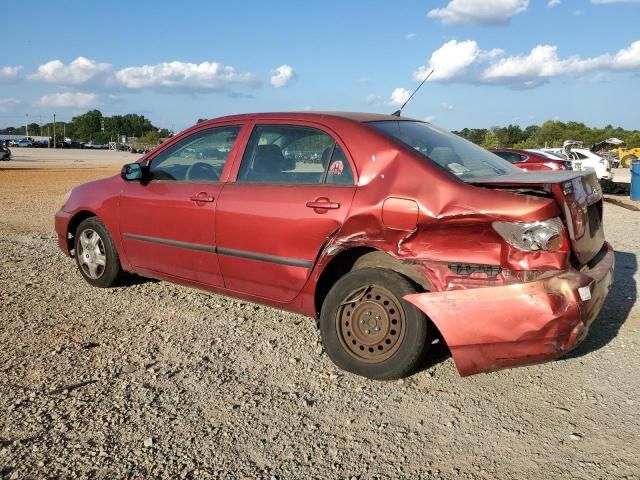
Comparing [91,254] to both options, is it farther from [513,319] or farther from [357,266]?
[513,319]

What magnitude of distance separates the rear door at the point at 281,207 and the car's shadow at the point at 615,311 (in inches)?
77.0

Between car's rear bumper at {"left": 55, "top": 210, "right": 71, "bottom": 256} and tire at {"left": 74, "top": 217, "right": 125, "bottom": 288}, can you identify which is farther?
car's rear bumper at {"left": 55, "top": 210, "right": 71, "bottom": 256}

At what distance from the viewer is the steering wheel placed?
15.2 ft

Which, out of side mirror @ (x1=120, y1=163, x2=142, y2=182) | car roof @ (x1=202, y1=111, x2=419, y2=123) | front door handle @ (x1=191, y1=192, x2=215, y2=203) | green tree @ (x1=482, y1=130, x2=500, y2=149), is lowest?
front door handle @ (x1=191, y1=192, x2=215, y2=203)

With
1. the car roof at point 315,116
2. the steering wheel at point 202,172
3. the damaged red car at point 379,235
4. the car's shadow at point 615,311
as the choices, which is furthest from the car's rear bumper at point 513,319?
the steering wheel at point 202,172

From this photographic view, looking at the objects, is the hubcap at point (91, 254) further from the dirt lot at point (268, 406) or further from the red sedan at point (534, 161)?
the red sedan at point (534, 161)

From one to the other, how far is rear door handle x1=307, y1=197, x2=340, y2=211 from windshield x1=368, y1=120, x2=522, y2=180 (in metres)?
0.60

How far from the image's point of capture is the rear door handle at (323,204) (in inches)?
149

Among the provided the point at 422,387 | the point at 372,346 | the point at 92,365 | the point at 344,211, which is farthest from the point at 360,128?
the point at 92,365

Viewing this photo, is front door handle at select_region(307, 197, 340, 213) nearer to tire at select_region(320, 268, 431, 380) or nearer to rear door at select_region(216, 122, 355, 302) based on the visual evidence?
rear door at select_region(216, 122, 355, 302)

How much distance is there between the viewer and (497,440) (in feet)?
9.86

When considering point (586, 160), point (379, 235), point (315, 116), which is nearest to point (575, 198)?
point (379, 235)

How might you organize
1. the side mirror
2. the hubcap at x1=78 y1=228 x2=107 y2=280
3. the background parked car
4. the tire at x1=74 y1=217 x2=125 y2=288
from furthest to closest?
the background parked car, the hubcap at x1=78 y1=228 x2=107 y2=280, the tire at x1=74 y1=217 x2=125 y2=288, the side mirror

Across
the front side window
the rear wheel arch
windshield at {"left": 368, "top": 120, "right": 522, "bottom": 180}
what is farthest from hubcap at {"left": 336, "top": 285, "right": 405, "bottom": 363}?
the front side window
